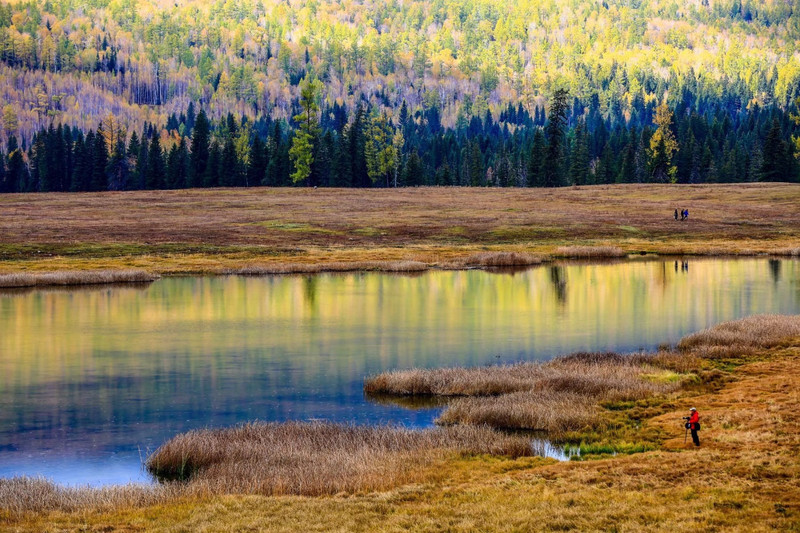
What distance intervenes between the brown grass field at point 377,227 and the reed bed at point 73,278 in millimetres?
3103

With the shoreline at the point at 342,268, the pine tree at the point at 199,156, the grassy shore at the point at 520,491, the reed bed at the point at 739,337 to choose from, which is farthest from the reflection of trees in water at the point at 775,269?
the pine tree at the point at 199,156

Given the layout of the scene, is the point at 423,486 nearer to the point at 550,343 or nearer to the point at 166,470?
the point at 166,470

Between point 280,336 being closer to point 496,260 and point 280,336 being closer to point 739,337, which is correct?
point 739,337

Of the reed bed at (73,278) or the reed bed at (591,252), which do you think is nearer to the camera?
the reed bed at (73,278)

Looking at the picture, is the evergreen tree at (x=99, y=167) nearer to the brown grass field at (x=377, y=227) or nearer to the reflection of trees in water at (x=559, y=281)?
the brown grass field at (x=377, y=227)

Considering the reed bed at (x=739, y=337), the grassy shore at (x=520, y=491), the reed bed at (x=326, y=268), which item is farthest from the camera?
the reed bed at (x=326, y=268)

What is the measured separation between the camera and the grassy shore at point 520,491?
1560cm

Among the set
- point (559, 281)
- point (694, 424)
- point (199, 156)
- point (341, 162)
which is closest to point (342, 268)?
point (559, 281)

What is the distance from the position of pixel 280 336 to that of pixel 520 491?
26694mm

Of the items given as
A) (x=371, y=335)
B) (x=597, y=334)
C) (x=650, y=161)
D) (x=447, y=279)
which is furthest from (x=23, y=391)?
(x=650, y=161)

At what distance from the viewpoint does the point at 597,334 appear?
1654 inches

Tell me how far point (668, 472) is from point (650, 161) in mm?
159816

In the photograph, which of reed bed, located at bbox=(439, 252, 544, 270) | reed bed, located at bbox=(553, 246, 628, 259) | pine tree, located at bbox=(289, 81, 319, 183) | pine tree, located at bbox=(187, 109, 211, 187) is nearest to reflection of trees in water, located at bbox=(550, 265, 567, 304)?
reed bed, located at bbox=(439, 252, 544, 270)

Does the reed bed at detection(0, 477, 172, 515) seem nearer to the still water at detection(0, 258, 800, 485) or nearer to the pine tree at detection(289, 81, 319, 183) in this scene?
the still water at detection(0, 258, 800, 485)
